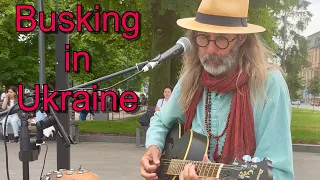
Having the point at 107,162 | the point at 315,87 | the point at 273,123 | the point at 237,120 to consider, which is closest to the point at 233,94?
Answer: the point at 237,120

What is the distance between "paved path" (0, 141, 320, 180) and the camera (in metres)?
7.73

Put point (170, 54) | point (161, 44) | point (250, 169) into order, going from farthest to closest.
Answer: point (161, 44) → point (170, 54) → point (250, 169)

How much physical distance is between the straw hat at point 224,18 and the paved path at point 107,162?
18.4 ft

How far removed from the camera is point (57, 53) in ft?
14.5

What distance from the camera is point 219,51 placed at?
2.14 m

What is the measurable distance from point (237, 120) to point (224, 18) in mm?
534

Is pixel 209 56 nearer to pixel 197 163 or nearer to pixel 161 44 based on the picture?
pixel 197 163

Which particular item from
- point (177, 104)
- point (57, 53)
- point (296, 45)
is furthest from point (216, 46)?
point (296, 45)

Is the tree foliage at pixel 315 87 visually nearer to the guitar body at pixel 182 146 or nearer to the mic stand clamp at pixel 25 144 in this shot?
the guitar body at pixel 182 146

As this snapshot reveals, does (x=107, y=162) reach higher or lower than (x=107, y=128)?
higher

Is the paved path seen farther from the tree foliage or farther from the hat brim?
the tree foliage

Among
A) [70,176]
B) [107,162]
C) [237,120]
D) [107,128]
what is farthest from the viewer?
[107,128]

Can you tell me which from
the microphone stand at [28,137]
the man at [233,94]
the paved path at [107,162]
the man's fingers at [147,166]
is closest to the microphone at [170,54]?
the man at [233,94]

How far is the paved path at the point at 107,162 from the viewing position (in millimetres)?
7727
